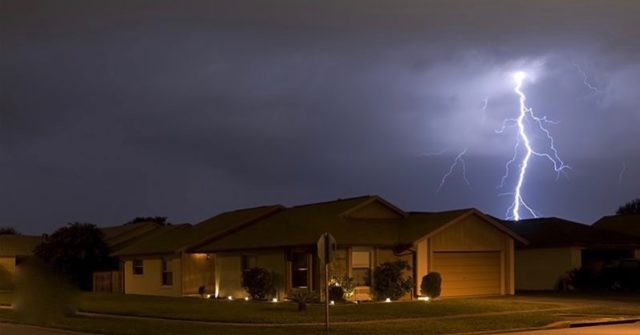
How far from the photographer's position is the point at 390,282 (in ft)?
129

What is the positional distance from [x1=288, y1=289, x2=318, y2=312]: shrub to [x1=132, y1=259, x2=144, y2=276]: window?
1662 centimetres

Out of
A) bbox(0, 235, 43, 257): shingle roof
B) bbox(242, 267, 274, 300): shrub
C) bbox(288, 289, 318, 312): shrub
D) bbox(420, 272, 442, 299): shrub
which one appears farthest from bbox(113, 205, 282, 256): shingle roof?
bbox(0, 235, 43, 257): shingle roof

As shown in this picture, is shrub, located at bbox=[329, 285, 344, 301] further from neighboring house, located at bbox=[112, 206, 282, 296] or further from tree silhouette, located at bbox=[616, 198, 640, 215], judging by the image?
tree silhouette, located at bbox=[616, 198, 640, 215]

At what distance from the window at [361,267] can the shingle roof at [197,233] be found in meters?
10.4

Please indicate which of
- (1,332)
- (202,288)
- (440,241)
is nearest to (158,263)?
(202,288)

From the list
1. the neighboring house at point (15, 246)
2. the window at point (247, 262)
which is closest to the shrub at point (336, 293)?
the window at point (247, 262)

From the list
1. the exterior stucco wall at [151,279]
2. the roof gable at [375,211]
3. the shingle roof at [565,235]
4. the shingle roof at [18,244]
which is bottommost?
the exterior stucco wall at [151,279]

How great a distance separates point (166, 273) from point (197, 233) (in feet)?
8.84

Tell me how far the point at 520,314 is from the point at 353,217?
539 inches

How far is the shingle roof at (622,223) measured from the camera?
61.4 meters

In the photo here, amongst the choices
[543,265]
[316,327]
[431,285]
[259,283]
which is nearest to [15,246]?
[259,283]

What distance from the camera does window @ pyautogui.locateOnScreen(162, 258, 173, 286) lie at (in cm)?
5054

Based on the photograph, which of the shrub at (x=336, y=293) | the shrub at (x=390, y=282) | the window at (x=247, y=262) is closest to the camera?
the shrub at (x=336, y=293)

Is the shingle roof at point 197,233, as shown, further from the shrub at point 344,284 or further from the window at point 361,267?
the shrub at point 344,284
